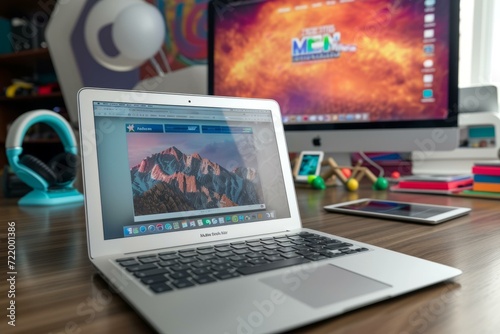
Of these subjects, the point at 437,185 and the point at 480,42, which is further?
the point at 480,42

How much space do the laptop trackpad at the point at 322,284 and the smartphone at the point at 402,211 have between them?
0.32 m

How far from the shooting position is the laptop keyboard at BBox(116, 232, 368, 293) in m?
0.35

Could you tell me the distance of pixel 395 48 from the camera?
0.99 meters

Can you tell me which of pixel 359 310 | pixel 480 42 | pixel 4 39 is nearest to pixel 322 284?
pixel 359 310

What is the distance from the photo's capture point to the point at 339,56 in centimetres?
105

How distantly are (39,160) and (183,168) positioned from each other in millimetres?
545

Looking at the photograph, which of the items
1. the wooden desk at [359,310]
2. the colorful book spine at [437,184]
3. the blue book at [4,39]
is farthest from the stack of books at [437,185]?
the blue book at [4,39]

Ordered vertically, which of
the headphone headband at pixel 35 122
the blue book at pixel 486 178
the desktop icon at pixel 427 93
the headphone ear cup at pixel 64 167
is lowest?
the blue book at pixel 486 178

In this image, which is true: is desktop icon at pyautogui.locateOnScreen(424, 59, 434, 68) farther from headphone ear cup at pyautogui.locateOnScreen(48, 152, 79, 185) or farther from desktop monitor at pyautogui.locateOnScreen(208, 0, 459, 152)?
headphone ear cup at pyautogui.locateOnScreen(48, 152, 79, 185)

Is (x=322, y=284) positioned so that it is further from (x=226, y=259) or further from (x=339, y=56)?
(x=339, y=56)

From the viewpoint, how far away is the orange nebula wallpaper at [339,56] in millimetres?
966

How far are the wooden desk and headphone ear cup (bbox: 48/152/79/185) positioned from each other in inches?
8.2

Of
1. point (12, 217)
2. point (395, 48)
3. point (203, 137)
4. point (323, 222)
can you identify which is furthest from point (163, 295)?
point (395, 48)

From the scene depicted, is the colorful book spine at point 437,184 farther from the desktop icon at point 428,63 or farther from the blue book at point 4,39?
the blue book at point 4,39
